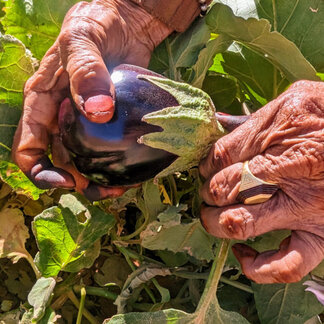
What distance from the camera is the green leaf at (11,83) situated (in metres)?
1.15

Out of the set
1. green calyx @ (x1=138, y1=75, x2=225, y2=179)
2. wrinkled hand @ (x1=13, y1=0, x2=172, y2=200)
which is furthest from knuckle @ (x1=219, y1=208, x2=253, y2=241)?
wrinkled hand @ (x1=13, y1=0, x2=172, y2=200)

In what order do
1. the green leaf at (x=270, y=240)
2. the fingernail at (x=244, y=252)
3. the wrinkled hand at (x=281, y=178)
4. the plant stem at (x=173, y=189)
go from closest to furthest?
the wrinkled hand at (x=281, y=178), the fingernail at (x=244, y=252), the green leaf at (x=270, y=240), the plant stem at (x=173, y=189)

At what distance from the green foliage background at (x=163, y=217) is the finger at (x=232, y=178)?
0.16m

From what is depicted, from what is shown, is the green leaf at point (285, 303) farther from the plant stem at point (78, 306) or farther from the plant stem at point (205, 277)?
the plant stem at point (78, 306)

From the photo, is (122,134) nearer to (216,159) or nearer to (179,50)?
(216,159)

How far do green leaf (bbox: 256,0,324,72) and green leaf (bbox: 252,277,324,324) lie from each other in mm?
532

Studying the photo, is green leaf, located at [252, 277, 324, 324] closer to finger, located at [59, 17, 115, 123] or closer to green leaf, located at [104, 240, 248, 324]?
green leaf, located at [104, 240, 248, 324]

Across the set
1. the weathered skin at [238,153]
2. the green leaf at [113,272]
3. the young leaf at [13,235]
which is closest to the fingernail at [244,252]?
the weathered skin at [238,153]

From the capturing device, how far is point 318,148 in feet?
2.69

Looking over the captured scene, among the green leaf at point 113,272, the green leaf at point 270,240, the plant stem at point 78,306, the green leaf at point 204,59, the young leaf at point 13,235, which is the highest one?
the green leaf at point 204,59

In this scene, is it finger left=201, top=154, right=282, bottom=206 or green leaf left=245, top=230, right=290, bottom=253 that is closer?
finger left=201, top=154, right=282, bottom=206

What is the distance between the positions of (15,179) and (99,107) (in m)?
0.44

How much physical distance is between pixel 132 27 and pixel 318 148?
0.50m

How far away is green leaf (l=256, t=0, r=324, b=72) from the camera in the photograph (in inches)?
48.1
